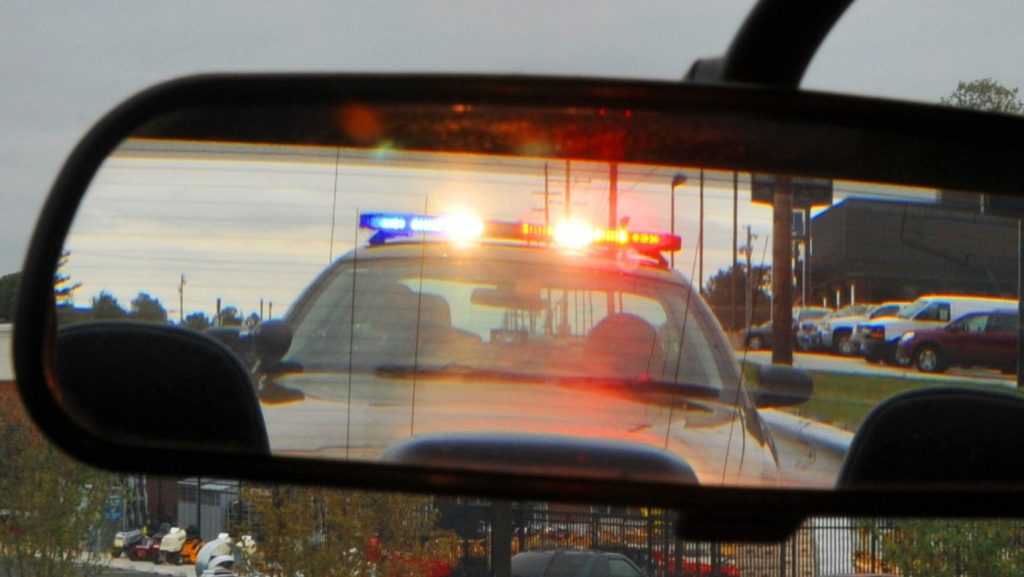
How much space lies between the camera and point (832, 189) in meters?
1.76

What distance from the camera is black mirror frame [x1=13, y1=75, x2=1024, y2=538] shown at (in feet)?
5.37

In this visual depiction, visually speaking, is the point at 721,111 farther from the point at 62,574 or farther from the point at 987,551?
the point at 62,574

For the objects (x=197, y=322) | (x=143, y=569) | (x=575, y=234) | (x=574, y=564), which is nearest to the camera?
(x=575, y=234)

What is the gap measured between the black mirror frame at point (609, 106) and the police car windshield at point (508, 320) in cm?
19

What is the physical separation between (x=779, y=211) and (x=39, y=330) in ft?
3.34

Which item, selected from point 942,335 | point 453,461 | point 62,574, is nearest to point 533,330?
point 453,461

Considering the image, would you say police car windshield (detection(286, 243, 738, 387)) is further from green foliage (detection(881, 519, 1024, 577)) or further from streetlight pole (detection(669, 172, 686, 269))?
green foliage (detection(881, 519, 1024, 577))

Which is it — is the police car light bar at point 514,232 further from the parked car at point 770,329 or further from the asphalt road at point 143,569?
the asphalt road at point 143,569

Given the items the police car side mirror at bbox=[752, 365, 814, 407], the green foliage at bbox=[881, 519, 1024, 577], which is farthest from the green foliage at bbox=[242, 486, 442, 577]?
the police car side mirror at bbox=[752, 365, 814, 407]

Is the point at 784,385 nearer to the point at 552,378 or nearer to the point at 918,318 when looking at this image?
the point at 918,318

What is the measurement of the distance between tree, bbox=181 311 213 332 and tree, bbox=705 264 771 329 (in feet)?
2.49

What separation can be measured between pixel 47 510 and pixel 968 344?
3394 mm

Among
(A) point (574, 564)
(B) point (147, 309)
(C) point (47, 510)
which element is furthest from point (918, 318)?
(C) point (47, 510)

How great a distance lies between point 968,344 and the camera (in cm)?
184
